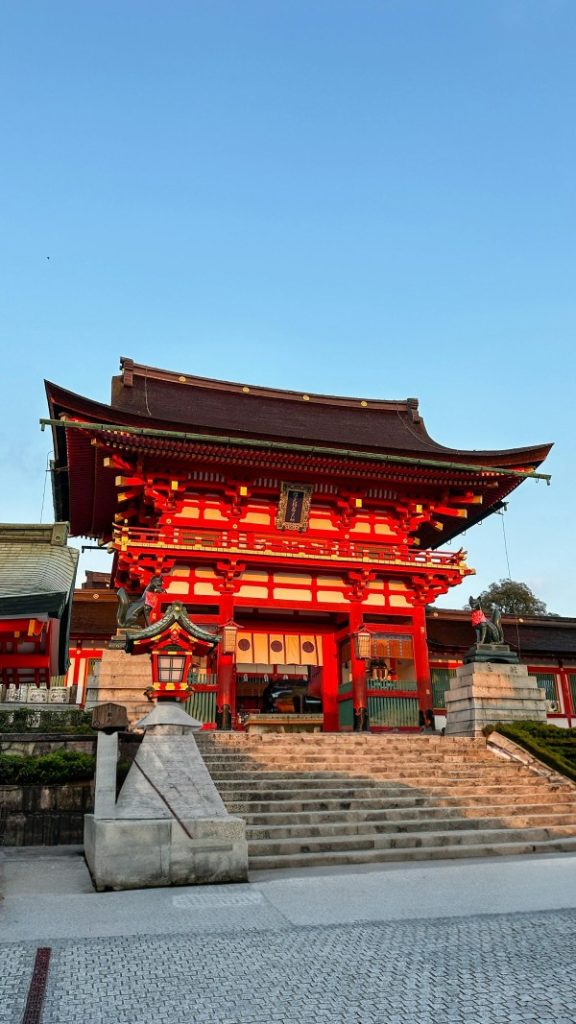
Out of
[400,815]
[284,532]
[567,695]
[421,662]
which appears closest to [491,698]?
[421,662]

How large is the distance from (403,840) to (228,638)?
9518mm

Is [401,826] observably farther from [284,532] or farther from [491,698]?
[284,532]

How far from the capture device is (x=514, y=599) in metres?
43.2

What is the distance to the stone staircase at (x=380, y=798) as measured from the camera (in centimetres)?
939

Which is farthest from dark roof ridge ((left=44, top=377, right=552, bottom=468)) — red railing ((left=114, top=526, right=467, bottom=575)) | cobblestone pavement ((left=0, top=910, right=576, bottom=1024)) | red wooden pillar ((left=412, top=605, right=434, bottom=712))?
cobblestone pavement ((left=0, top=910, right=576, bottom=1024))

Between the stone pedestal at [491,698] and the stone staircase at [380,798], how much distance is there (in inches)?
34.1

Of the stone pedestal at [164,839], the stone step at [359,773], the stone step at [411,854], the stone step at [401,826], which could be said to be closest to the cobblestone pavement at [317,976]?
the stone pedestal at [164,839]

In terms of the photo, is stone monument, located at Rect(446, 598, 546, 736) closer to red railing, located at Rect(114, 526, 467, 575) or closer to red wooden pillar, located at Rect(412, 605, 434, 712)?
red wooden pillar, located at Rect(412, 605, 434, 712)

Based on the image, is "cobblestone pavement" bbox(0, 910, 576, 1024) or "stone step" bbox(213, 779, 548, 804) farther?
"stone step" bbox(213, 779, 548, 804)

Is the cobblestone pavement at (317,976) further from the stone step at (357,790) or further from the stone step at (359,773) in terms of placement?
the stone step at (359,773)

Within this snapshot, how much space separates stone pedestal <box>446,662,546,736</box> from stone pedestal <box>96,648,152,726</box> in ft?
24.8

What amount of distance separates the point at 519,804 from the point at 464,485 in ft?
39.1

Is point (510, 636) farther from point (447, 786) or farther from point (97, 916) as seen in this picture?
point (97, 916)

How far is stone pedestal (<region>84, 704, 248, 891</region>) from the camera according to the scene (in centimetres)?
731
